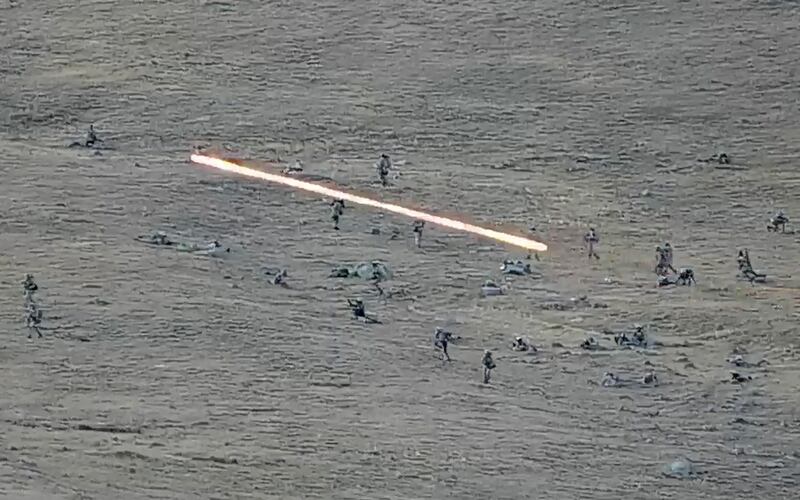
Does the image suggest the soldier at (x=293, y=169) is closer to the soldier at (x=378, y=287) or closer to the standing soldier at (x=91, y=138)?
the standing soldier at (x=91, y=138)

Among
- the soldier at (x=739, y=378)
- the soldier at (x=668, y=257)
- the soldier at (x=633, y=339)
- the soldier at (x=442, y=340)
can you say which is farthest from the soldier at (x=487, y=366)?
the soldier at (x=668, y=257)

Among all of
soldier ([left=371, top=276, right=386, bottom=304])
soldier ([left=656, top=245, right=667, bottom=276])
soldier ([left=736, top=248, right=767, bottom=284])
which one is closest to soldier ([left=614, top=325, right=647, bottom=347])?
soldier ([left=656, top=245, right=667, bottom=276])

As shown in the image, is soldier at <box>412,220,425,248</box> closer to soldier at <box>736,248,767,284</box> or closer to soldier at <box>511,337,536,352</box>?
soldier at <box>511,337,536,352</box>

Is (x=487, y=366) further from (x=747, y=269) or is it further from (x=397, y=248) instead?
(x=747, y=269)

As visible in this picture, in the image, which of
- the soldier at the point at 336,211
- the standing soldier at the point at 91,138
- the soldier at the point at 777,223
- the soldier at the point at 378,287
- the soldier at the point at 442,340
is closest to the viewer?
the soldier at the point at 442,340

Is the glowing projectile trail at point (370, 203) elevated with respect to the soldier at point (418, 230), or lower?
elevated
